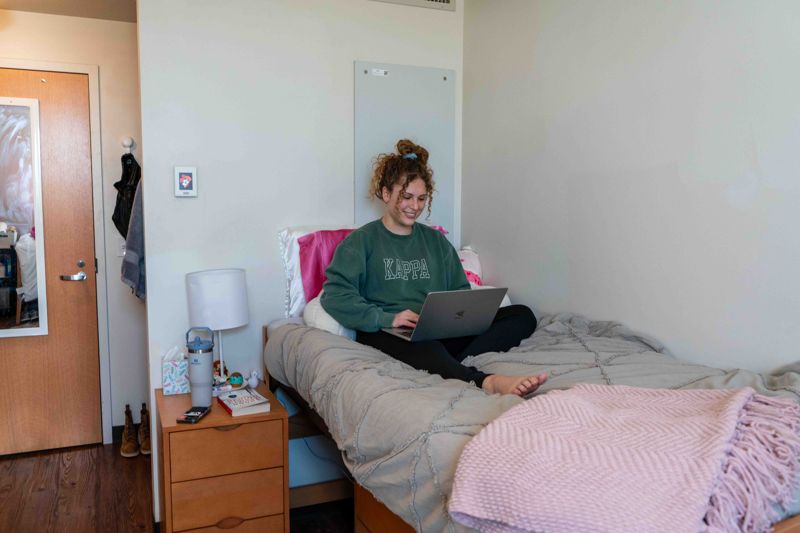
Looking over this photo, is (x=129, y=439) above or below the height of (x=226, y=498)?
below

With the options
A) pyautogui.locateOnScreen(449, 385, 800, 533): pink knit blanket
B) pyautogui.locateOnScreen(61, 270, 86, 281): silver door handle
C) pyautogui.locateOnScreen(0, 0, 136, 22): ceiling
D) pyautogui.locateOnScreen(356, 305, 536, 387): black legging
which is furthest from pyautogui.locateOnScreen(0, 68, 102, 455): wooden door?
pyautogui.locateOnScreen(449, 385, 800, 533): pink knit blanket

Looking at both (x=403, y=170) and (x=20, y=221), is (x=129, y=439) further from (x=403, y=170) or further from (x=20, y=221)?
(x=403, y=170)

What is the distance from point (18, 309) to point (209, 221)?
4.49 ft

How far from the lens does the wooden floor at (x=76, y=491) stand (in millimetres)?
2354

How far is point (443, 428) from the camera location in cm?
112

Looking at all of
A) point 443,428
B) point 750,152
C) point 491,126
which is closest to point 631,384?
point 443,428

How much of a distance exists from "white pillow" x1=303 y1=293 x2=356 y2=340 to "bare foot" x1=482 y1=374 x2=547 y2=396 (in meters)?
0.73

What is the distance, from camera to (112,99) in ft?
10.5

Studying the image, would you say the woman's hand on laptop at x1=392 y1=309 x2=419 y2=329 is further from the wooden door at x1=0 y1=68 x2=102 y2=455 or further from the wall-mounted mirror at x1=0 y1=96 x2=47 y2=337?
the wall-mounted mirror at x1=0 y1=96 x2=47 y2=337

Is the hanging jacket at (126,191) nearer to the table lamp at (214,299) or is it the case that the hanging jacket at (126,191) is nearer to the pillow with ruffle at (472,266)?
the table lamp at (214,299)

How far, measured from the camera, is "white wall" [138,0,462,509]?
91.7 inches

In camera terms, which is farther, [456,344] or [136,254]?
[136,254]

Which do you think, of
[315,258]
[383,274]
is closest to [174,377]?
[315,258]

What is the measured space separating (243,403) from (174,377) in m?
0.37
